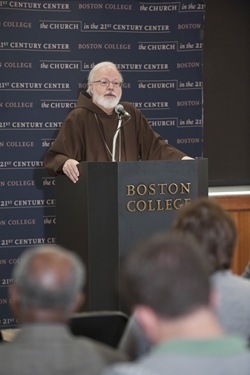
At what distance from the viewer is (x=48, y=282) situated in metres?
1.71

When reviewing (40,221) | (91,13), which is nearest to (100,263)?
(40,221)

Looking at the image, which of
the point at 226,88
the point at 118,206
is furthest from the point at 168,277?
the point at 226,88

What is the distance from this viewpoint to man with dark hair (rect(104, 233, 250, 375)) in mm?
1506

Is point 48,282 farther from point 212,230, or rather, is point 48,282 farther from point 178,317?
point 212,230

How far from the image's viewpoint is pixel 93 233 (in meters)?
4.55

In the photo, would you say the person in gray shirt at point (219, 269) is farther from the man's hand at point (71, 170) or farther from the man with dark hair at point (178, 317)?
the man's hand at point (71, 170)

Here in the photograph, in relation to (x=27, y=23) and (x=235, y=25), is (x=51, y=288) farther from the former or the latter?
(x=235, y=25)

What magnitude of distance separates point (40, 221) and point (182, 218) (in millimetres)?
3894

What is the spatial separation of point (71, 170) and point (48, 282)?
306 centimetres

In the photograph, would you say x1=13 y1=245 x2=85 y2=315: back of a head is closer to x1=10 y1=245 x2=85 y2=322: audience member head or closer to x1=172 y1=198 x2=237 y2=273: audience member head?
x1=10 y1=245 x2=85 y2=322: audience member head

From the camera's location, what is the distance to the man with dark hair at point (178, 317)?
1.51 meters

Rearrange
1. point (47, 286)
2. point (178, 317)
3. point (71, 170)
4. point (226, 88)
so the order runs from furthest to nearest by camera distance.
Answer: point (226, 88) → point (71, 170) → point (47, 286) → point (178, 317)

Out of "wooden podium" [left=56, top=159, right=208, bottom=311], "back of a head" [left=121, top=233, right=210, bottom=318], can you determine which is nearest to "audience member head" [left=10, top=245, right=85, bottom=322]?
"back of a head" [left=121, top=233, right=210, bottom=318]

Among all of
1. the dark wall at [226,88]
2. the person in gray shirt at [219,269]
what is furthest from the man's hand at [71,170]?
the person in gray shirt at [219,269]
